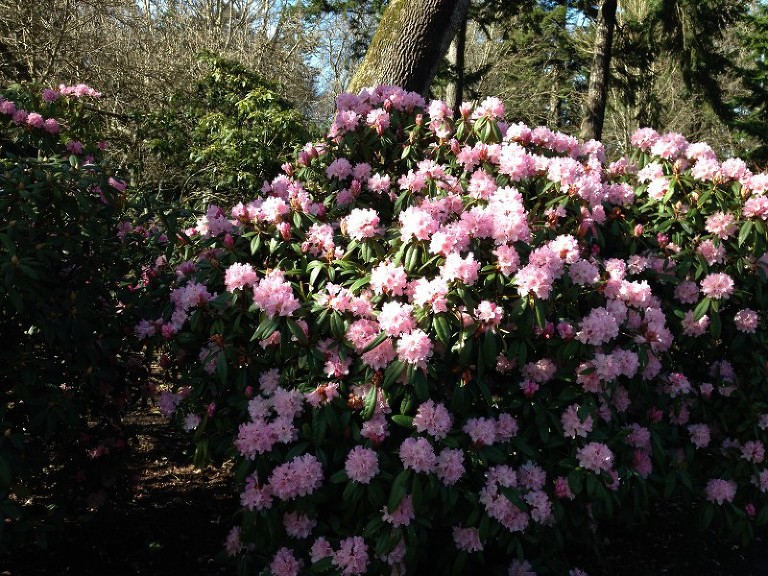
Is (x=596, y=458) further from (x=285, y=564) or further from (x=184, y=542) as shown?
(x=184, y=542)

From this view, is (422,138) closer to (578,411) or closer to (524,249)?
(524,249)

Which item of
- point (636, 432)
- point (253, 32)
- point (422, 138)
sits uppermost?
point (253, 32)

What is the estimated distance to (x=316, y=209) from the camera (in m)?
2.89

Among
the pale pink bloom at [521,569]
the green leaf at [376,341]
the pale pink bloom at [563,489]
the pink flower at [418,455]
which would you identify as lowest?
the pale pink bloom at [521,569]

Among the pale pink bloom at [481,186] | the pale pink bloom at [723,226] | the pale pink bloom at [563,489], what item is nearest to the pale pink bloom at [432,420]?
the pale pink bloom at [563,489]

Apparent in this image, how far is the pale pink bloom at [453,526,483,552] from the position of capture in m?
2.31

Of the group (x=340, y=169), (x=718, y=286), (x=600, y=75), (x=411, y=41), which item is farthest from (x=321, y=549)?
(x=600, y=75)

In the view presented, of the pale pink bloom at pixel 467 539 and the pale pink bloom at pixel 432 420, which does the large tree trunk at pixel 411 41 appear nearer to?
the pale pink bloom at pixel 432 420

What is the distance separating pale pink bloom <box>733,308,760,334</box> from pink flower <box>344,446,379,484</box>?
1931 mm

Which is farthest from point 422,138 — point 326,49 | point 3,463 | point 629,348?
point 326,49

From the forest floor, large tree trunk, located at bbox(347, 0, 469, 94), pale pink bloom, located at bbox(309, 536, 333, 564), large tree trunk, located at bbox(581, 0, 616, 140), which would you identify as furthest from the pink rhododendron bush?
large tree trunk, located at bbox(581, 0, 616, 140)

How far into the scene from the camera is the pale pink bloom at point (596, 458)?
237 cm

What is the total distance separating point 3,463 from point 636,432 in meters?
2.36

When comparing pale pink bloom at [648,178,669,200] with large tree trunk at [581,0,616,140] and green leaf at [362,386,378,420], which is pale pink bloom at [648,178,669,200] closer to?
green leaf at [362,386,378,420]
